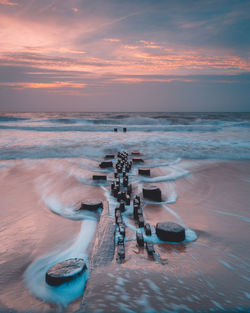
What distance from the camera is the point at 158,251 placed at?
2.05m

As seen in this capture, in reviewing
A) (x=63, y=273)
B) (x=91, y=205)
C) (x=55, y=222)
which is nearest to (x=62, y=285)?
(x=63, y=273)

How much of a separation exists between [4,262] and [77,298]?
0.90 meters

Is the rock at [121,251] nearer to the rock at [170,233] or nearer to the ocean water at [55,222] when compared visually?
the ocean water at [55,222]

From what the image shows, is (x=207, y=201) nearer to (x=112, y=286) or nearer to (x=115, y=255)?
(x=115, y=255)

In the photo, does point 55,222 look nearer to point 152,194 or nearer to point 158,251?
point 158,251

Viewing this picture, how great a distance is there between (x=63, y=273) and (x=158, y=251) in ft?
2.98

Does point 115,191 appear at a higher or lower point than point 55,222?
higher

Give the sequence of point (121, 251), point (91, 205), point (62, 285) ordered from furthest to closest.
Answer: point (91, 205) < point (121, 251) < point (62, 285)

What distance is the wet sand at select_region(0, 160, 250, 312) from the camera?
1.45m

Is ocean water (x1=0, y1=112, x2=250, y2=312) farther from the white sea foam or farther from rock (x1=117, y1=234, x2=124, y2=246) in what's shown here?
rock (x1=117, y1=234, x2=124, y2=246)

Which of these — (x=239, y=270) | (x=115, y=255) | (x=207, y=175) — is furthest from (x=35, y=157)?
(x=239, y=270)

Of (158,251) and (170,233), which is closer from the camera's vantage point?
(158,251)

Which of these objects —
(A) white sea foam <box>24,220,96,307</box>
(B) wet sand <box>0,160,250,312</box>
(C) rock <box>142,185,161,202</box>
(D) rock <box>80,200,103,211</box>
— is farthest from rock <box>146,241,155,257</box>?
(C) rock <box>142,185,161,202</box>

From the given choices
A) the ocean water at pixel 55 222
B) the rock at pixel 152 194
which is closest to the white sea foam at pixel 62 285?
the ocean water at pixel 55 222
